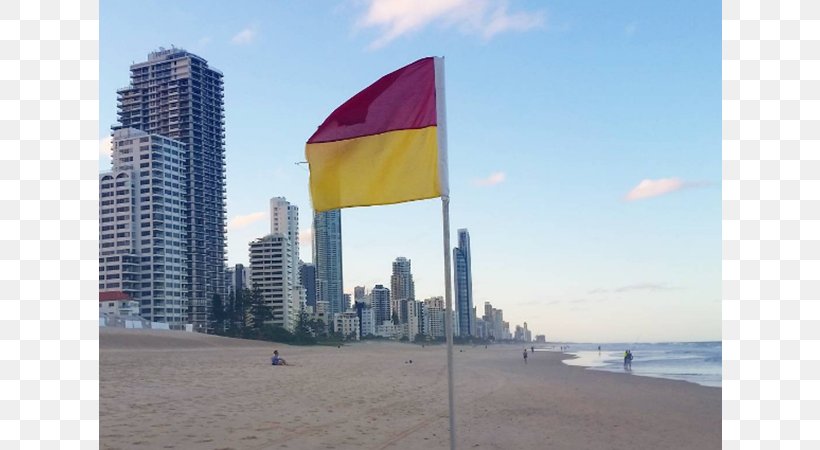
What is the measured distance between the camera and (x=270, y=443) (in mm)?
11680

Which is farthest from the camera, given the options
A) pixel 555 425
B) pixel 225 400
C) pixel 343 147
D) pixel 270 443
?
pixel 225 400

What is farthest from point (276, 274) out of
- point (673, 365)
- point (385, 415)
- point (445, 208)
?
point (445, 208)

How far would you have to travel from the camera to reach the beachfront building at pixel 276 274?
6516 inches

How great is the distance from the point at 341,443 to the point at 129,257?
13411 centimetres

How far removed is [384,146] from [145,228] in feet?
461

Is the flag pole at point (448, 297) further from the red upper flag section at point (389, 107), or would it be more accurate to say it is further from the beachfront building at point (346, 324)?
the beachfront building at point (346, 324)

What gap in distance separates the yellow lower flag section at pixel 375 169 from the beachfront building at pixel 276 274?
157459 mm

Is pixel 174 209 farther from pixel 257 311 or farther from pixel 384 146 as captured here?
pixel 384 146

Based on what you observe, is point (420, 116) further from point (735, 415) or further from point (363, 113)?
point (735, 415)

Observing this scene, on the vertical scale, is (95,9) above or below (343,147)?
above

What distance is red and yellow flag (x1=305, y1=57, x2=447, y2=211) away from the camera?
8.44 metres

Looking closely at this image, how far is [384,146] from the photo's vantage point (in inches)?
343

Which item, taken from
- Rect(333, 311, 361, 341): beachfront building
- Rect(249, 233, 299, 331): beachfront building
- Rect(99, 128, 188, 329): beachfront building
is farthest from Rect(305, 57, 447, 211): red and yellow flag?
Rect(333, 311, 361, 341): beachfront building

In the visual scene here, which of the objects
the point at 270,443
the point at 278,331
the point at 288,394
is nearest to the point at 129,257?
the point at 278,331
